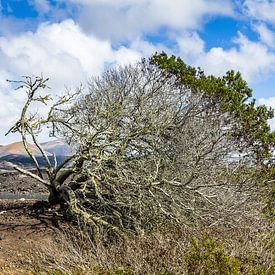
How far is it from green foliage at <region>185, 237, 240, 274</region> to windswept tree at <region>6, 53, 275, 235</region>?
11.5ft

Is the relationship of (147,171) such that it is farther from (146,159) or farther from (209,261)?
(209,261)

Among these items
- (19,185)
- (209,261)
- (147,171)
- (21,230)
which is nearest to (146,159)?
(147,171)

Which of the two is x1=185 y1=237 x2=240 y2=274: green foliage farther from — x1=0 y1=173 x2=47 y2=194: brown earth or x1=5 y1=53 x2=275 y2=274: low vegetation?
x1=0 y1=173 x2=47 y2=194: brown earth

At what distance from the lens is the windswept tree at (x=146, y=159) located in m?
9.87

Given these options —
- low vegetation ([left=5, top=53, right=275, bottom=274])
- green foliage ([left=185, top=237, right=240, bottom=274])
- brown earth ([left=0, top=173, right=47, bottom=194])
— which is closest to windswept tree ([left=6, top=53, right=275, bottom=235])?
low vegetation ([left=5, top=53, right=275, bottom=274])

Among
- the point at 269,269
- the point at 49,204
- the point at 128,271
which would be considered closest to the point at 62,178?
the point at 49,204

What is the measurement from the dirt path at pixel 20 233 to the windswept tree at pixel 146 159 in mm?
638

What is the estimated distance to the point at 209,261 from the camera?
5.69 metres

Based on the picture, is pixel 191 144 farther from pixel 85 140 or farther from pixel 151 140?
pixel 85 140

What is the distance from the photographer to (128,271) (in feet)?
20.6

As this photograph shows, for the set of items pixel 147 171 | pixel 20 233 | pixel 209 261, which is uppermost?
pixel 147 171

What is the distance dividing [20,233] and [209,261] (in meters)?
5.45

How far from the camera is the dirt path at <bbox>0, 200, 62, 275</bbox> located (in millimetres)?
8742

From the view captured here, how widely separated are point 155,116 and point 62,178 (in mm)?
2808
